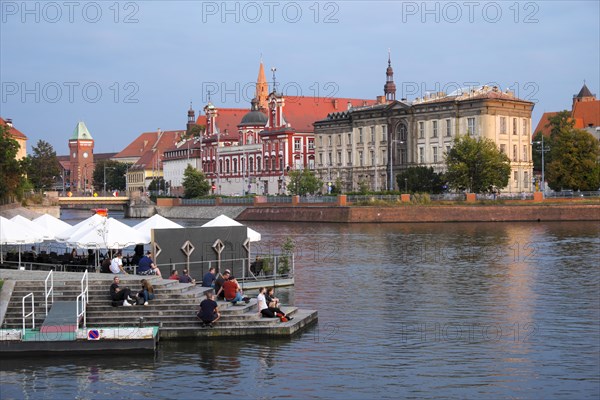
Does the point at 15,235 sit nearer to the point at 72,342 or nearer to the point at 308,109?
the point at 72,342

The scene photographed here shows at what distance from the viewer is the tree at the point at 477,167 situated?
108500 mm

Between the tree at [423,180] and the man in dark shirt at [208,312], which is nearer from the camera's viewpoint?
the man in dark shirt at [208,312]

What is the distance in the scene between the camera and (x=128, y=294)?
29297 mm

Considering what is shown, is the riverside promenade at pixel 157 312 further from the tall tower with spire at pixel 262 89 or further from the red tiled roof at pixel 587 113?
the tall tower with spire at pixel 262 89

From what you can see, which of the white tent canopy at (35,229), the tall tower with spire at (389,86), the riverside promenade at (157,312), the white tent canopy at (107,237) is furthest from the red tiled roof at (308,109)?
the riverside promenade at (157,312)

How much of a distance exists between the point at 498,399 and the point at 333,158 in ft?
393

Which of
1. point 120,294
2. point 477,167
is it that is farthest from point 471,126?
point 120,294

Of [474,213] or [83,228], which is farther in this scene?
[474,213]

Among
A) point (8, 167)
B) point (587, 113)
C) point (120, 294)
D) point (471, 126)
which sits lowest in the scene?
point (120, 294)

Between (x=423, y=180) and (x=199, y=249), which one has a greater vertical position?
(x=423, y=180)

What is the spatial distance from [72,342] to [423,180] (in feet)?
304

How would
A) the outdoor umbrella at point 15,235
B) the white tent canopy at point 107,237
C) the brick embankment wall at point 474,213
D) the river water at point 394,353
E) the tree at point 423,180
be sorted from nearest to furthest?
the river water at point 394,353 → the white tent canopy at point 107,237 → the outdoor umbrella at point 15,235 → the brick embankment wall at point 474,213 → the tree at point 423,180

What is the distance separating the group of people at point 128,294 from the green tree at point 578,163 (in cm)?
9309

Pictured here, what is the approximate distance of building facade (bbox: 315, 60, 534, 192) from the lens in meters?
120
